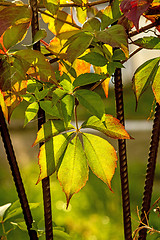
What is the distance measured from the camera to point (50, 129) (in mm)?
375

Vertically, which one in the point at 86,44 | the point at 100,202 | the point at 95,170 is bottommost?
the point at 100,202

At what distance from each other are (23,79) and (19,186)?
160 mm

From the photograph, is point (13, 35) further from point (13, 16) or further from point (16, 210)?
point (16, 210)

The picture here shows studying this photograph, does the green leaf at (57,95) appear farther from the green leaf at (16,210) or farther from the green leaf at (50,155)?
the green leaf at (16,210)

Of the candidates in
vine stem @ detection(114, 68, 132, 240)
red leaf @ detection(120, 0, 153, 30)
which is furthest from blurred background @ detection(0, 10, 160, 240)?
red leaf @ detection(120, 0, 153, 30)

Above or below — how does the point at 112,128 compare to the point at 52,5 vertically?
below

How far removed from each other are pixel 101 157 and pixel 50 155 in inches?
2.0

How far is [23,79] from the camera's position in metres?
0.35

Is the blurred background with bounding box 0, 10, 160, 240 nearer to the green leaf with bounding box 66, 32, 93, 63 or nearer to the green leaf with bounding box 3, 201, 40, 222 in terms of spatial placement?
the green leaf with bounding box 3, 201, 40, 222

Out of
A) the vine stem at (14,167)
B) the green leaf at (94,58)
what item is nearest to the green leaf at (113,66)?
the green leaf at (94,58)

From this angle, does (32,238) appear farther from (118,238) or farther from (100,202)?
(100,202)

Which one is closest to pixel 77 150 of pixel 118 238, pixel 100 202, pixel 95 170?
pixel 95 170

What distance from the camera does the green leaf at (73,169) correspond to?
0.36 m

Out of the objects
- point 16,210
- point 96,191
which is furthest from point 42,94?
point 96,191
